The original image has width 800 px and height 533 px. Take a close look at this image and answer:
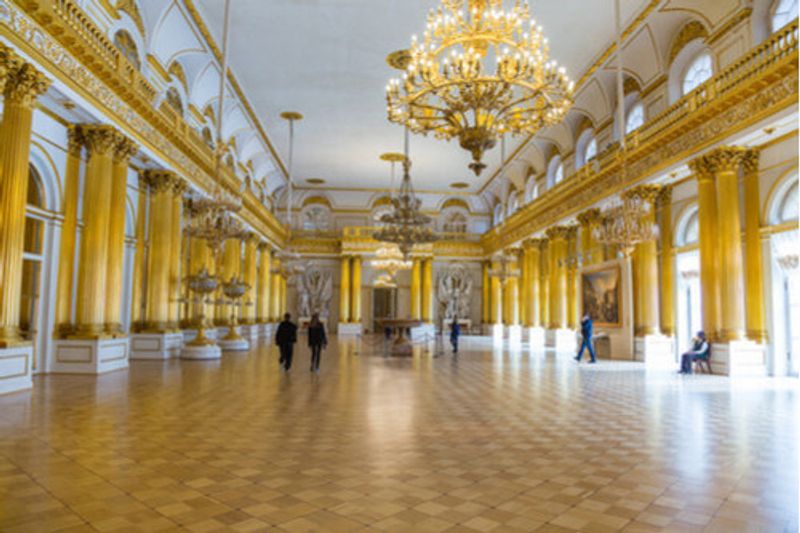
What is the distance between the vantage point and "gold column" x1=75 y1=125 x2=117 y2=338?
31.3 ft

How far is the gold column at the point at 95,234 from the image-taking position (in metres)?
9.54

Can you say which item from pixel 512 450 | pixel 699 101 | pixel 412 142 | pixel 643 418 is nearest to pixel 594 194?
pixel 699 101

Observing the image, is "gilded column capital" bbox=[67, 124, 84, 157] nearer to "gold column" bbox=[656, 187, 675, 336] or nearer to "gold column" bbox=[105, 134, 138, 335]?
"gold column" bbox=[105, 134, 138, 335]

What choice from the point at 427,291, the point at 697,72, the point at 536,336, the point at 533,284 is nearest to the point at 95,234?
the point at 697,72

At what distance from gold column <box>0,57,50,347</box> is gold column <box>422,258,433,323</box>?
23693mm

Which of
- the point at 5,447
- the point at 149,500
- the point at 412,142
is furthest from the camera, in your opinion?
the point at 412,142

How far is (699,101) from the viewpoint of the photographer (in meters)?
10.8

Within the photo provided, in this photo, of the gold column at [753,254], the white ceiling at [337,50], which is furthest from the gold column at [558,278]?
the gold column at [753,254]

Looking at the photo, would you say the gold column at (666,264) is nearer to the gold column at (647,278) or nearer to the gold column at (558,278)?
the gold column at (647,278)

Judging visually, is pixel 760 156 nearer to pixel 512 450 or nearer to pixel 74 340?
pixel 512 450

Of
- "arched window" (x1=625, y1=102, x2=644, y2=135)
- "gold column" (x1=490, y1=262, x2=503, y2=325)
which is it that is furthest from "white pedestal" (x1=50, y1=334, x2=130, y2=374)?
"gold column" (x1=490, y1=262, x2=503, y2=325)

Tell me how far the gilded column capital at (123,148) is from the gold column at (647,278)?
446 inches

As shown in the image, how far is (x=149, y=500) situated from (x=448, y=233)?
28015mm

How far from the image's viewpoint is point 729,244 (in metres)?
10.7
